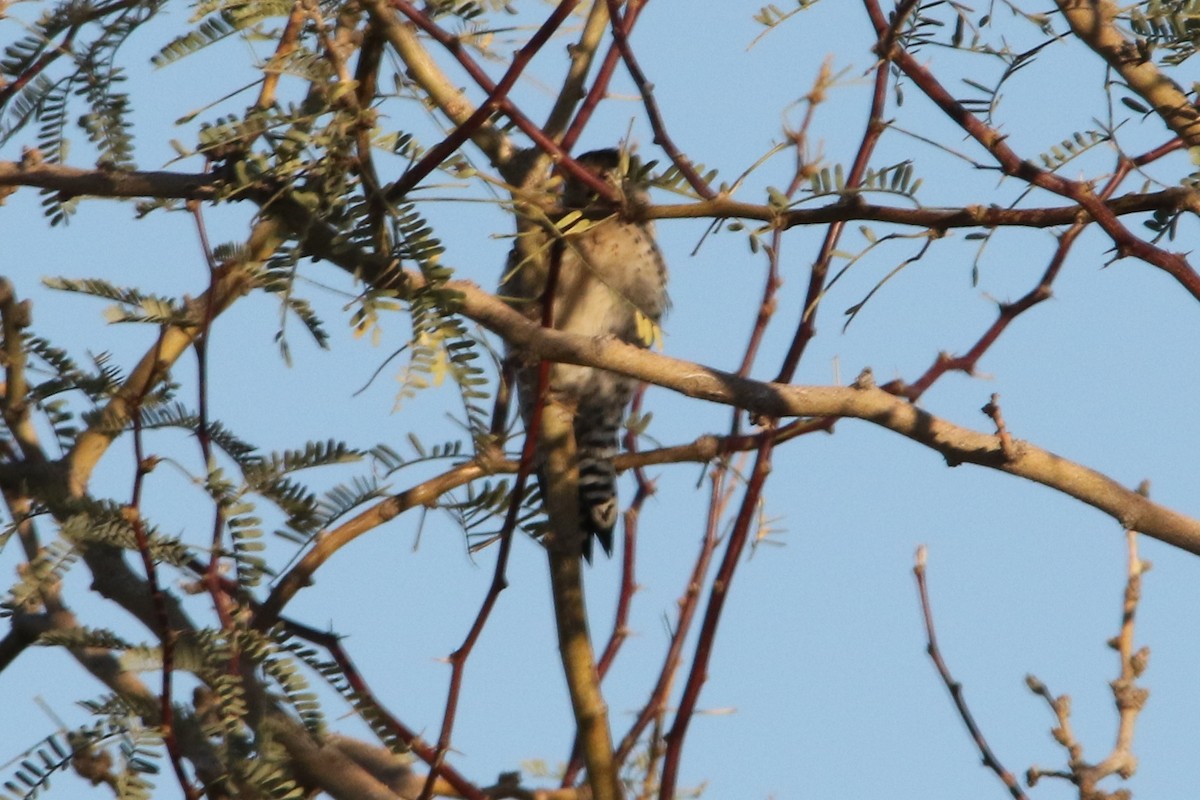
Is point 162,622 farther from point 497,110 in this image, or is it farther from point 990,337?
point 990,337

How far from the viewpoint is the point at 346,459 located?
254 cm

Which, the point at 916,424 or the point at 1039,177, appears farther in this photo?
the point at 916,424

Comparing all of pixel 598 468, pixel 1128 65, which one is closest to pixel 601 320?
pixel 598 468

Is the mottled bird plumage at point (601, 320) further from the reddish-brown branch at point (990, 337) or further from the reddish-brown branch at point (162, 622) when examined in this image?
the reddish-brown branch at point (162, 622)

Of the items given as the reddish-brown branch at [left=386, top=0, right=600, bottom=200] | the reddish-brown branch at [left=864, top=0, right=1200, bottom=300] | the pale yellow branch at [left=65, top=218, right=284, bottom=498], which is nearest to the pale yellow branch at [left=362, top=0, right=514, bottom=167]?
the reddish-brown branch at [left=386, top=0, right=600, bottom=200]

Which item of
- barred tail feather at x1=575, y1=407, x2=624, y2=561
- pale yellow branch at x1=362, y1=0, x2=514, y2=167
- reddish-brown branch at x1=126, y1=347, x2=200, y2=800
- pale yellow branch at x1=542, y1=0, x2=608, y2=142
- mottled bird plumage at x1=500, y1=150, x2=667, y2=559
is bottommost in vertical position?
reddish-brown branch at x1=126, y1=347, x2=200, y2=800

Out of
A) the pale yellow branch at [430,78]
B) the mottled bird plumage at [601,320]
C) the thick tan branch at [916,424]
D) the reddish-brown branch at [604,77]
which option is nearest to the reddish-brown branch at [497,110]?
the pale yellow branch at [430,78]

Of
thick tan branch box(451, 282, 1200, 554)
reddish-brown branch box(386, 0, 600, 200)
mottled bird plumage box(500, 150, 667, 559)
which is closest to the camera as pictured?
reddish-brown branch box(386, 0, 600, 200)

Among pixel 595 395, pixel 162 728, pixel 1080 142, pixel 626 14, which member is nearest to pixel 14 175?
pixel 162 728

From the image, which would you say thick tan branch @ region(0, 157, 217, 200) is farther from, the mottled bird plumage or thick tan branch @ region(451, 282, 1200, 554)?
the mottled bird plumage

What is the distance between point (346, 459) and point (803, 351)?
97cm

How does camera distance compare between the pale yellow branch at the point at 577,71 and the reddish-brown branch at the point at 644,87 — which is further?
the pale yellow branch at the point at 577,71

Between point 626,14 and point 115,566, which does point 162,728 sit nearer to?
point 115,566

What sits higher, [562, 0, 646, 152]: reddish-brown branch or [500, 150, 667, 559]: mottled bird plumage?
[500, 150, 667, 559]: mottled bird plumage
